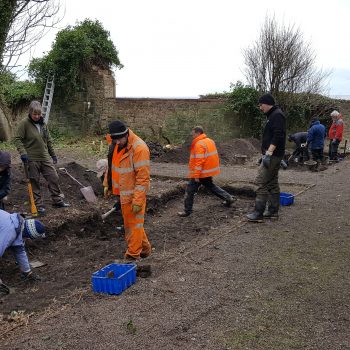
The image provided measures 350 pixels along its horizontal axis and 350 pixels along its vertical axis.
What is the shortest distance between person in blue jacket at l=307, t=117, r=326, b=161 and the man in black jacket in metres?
6.86

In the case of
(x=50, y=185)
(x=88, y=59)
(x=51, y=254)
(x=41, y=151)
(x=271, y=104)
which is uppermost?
(x=88, y=59)

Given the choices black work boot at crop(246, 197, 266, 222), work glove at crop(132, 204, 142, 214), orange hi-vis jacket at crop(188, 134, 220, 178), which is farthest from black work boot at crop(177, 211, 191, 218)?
work glove at crop(132, 204, 142, 214)

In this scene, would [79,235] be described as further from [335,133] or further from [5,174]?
[335,133]

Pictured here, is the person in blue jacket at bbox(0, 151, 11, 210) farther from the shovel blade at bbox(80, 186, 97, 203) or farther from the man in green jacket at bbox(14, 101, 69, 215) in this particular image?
the shovel blade at bbox(80, 186, 97, 203)

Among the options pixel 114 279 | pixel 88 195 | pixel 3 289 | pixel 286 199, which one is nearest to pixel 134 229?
pixel 114 279

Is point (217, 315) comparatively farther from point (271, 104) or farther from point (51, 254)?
point (271, 104)

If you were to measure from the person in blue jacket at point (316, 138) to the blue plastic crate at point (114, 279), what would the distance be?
10.7 meters

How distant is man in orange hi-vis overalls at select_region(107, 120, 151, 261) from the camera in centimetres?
568

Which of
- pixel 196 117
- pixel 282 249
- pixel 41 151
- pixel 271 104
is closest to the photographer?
pixel 282 249

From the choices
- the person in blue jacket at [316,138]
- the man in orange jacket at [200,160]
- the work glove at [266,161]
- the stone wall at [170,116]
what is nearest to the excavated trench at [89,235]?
the man in orange jacket at [200,160]

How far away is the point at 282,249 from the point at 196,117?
47.9 feet

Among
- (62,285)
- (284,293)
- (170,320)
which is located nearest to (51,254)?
(62,285)

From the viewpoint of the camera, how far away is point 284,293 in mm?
4832

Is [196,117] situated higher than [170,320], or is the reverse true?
[196,117]
